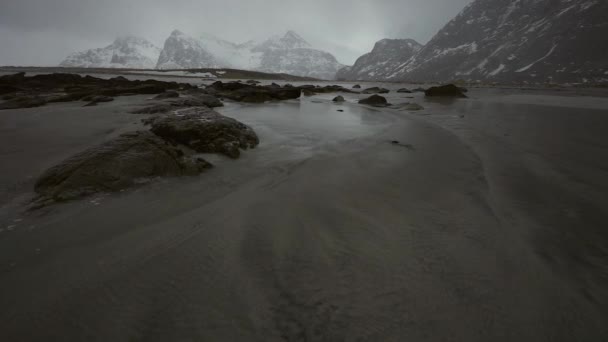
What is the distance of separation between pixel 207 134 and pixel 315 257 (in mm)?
3831

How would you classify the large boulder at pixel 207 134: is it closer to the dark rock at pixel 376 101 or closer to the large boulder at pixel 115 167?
the large boulder at pixel 115 167

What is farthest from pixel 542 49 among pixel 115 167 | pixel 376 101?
pixel 115 167

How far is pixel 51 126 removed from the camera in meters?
5.79

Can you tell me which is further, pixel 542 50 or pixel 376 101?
pixel 542 50

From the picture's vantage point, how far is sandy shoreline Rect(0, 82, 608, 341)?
1.46 metres

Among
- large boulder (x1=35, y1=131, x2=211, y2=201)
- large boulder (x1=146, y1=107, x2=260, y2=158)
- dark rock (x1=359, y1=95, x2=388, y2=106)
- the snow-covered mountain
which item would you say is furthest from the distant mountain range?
large boulder (x1=35, y1=131, x2=211, y2=201)

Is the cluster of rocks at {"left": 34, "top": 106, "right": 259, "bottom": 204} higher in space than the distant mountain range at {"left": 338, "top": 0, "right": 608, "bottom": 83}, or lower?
lower

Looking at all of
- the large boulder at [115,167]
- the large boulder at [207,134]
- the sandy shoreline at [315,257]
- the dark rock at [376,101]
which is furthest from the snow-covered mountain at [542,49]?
the large boulder at [115,167]

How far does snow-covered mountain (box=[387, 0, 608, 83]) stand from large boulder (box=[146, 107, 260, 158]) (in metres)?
156

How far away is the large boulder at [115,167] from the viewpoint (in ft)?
9.64

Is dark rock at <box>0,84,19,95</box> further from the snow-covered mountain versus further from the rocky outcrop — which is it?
the snow-covered mountain

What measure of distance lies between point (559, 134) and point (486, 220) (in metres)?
6.38

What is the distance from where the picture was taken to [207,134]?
501cm

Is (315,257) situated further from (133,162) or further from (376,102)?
(376,102)
